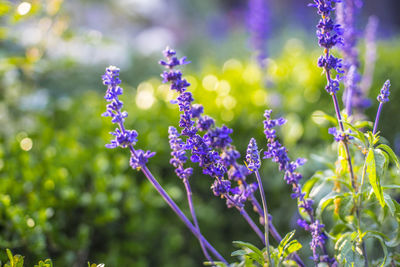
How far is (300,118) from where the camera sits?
3461mm

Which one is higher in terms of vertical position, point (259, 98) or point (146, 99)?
point (146, 99)

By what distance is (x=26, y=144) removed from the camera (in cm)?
270

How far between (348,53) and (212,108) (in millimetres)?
1439

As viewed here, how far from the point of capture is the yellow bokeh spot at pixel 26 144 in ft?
8.69

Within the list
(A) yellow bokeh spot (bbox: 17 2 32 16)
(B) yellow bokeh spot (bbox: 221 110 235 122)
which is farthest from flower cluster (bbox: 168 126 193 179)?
(B) yellow bokeh spot (bbox: 221 110 235 122)

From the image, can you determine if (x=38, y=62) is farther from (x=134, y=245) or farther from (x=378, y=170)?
(x=378, y=170)

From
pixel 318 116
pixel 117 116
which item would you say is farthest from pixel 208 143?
pixel 318 116

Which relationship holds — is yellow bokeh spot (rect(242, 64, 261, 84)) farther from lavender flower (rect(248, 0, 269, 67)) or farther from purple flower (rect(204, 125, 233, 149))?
purple flower (rect(204, 125, 233, 149))

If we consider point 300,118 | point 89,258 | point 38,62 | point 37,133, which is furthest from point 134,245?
point 300,118

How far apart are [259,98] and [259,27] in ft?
2.32

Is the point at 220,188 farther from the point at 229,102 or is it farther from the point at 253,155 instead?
the point at 229,102

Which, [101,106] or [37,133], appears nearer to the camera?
[37,133]

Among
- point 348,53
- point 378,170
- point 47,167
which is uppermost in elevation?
point 348,53

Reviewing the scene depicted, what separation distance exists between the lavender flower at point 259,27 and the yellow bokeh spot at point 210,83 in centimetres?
60
